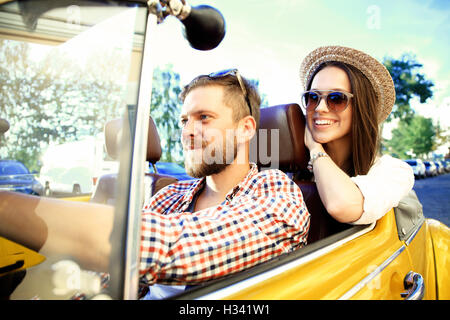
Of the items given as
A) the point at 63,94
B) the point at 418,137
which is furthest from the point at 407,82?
the point at 418,137

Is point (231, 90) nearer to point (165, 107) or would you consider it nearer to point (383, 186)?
point (383, 186)

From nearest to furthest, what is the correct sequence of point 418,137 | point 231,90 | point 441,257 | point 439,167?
point 231,90 < point 441,257 < point 439,167 < point 418,137

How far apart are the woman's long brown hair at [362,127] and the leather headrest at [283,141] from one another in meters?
0.33

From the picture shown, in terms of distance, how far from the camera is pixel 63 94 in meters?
0.96

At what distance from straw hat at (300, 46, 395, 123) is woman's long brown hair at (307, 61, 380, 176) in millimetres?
72

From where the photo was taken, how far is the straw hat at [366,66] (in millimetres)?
2150

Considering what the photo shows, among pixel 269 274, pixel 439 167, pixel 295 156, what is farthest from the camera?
pixel 439 167

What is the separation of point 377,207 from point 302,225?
1.48 feet

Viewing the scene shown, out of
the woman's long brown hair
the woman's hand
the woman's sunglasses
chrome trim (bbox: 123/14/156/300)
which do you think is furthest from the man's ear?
chrome trim (bbox: 123/14/156/300)

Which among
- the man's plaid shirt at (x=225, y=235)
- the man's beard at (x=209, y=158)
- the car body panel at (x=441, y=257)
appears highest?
the man's beard at (x=209, y=158)

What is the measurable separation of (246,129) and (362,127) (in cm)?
80

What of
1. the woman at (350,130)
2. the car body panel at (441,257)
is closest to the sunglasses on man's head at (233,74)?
the woman at (350,130)

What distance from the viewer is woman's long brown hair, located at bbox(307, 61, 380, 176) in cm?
201

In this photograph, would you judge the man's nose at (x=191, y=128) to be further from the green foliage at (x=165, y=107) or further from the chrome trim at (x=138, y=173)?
the chrome trim at (x=138, y=173)
